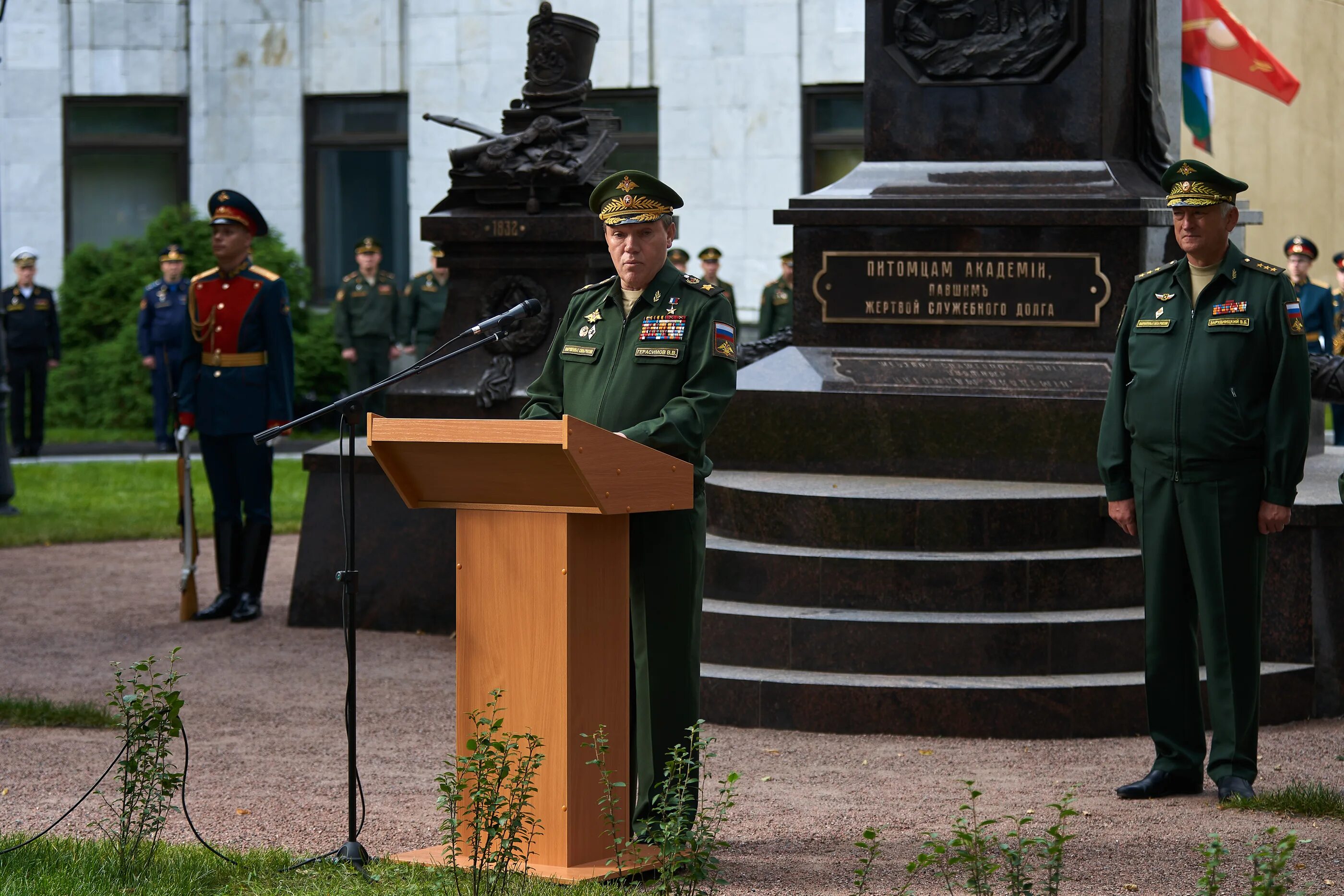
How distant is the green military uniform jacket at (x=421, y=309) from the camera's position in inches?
874

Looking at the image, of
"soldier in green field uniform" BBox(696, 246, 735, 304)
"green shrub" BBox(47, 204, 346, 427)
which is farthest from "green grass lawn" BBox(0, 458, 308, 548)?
"soldier in green field uniform" BBox(696, 246, 735, 304)

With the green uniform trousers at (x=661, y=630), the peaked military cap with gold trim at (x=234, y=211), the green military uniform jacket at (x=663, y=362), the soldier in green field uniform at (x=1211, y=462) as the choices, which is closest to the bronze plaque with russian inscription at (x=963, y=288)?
the soldier in green field uniform at (x=1211, y=462)

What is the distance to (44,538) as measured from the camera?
552 inches

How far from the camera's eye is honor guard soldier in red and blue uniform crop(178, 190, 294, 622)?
34.1 ft

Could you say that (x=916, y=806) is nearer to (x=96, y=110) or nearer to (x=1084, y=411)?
(x=1084, y=411)

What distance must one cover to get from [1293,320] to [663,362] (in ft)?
7.57

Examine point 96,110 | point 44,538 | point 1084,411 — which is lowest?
point 44,538

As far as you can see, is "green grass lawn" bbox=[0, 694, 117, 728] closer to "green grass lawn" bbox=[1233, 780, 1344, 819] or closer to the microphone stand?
the microphone stand

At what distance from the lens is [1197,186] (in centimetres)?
643

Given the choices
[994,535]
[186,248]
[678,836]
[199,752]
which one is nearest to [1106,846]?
[678,836]

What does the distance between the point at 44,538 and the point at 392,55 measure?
12.7 meters

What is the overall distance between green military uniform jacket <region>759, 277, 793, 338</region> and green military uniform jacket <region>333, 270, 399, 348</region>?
4.26 m

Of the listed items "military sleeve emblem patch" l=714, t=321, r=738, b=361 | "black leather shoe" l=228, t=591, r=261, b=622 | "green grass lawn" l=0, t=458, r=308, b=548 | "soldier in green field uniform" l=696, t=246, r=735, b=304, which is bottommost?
"green grass lawn" l=0, t=458, r=308, b=548

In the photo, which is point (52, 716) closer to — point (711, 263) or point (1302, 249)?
point (1302, 249)
